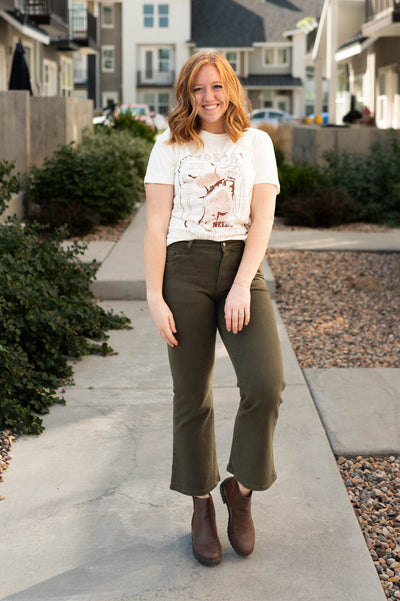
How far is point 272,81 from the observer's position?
5394cm

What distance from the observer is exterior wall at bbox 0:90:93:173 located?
10992 millimetres

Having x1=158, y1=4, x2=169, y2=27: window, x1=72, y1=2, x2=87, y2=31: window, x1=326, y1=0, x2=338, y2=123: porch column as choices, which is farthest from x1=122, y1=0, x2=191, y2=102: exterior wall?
x1=326, y1=0, x2=338, y2=123: porch column

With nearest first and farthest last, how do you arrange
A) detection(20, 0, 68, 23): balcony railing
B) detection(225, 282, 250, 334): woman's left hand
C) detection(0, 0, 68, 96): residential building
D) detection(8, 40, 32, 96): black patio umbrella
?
detection(225, 282, 250, 334): woman's left hand, detection(8, 40, 32, 96): black patio umbrella, detection(0, 0, 68, 96): residential building, detection(20, 0, 68, 23): balcony railing

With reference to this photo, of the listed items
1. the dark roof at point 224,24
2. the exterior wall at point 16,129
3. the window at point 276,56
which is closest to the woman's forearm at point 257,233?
the exterior wall at point 16,129

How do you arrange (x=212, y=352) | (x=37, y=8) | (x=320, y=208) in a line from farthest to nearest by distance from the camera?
(x=37, y=8)
(x=320, y=208)
(x=212, y=352)

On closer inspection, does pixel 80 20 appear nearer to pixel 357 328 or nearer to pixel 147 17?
pixel 147 17

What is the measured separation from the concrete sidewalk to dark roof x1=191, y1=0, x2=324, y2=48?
51930mm

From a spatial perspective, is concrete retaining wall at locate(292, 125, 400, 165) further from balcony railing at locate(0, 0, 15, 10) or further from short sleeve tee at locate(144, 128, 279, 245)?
short sleeve tee at locate(144, 128, 279, 245)

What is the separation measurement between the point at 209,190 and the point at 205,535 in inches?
48.0

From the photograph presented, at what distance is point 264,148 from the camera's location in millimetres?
3057

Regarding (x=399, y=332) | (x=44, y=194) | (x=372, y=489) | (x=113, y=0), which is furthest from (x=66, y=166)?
(x=113, y=0)

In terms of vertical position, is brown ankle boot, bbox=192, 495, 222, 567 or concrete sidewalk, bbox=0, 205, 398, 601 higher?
brown ankle boot, bbox=192, 495, 222, 567

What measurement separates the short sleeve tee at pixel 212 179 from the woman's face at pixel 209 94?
0.08 meters

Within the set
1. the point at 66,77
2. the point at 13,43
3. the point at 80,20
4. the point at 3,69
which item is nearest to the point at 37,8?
the point at 13,43
